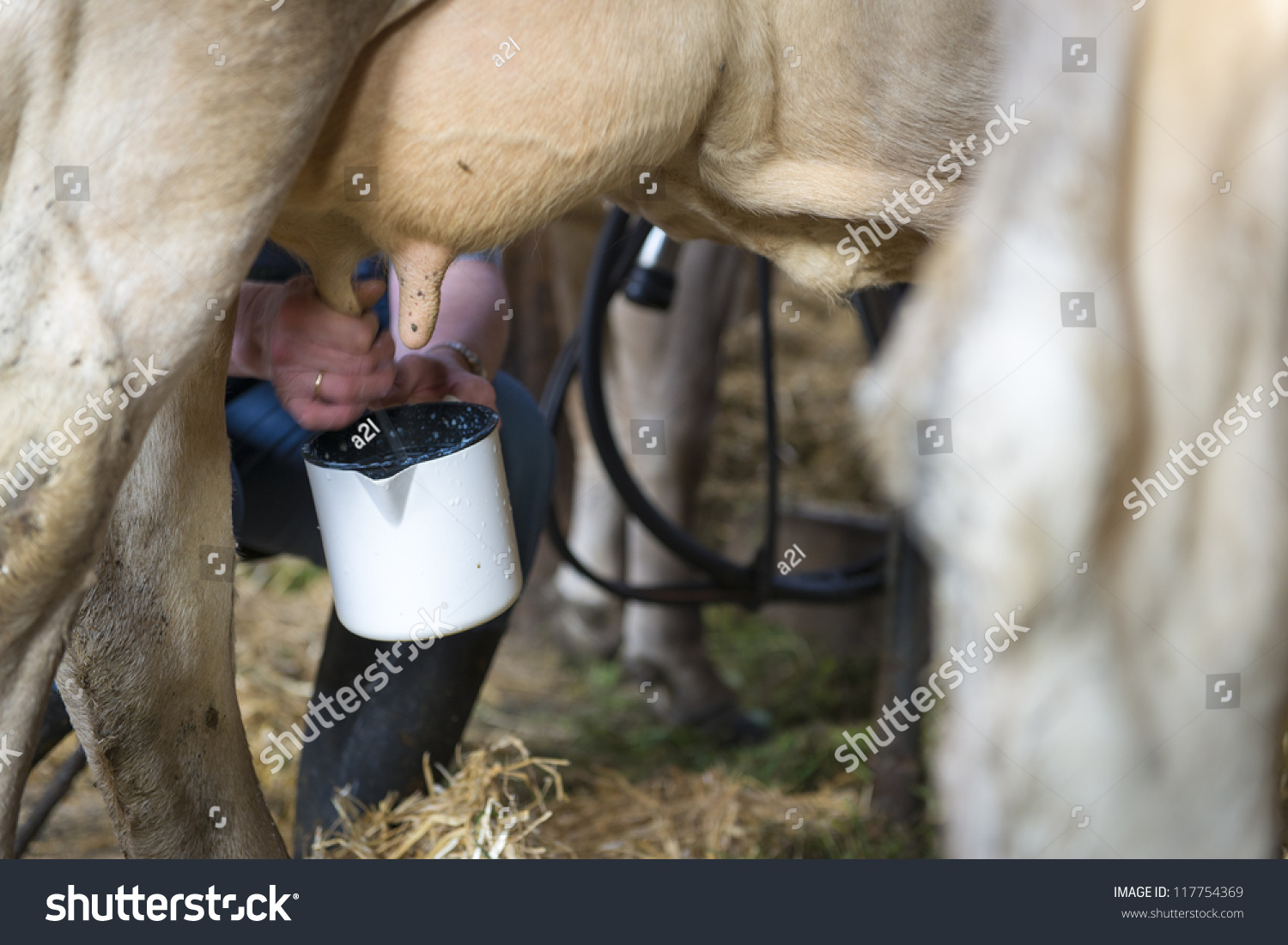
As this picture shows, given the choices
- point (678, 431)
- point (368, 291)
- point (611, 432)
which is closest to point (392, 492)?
point (368, 291)

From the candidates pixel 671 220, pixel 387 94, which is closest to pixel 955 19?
pixel 671 220

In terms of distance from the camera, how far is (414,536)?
2.76 feet

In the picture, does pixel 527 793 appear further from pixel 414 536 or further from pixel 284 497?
pixel 414 536

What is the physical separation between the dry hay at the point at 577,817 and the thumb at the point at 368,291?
1.63ft

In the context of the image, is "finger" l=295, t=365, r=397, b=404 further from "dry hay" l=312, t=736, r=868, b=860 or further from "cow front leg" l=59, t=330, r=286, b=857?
"dry hay" l=312, t=736, r=868, b=860

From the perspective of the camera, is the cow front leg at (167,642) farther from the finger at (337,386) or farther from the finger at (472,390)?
the finger at (472,390)

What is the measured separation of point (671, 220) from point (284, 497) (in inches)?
20.2

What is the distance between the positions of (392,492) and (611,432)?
76 cm

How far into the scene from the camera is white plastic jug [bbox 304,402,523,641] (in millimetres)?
837

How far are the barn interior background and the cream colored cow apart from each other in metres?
0.34

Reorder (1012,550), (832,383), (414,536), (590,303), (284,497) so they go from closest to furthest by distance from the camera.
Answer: (1012,550)
(414,536)
(284,497)
(590,303)
(832,383)

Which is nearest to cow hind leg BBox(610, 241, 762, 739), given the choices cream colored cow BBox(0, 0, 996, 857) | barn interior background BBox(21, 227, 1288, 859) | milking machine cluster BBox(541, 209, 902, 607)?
barn interior background BBox(21, 227, 1288, 859)

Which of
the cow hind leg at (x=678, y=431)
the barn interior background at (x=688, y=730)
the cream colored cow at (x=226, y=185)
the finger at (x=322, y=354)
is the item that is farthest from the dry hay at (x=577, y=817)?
the finger at (x=322, y=354)

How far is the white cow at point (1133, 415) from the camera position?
566 mm
